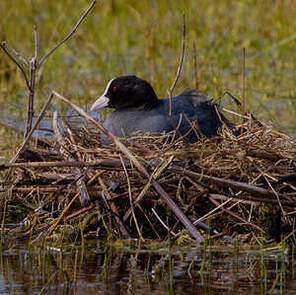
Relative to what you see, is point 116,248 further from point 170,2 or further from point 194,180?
point 170,2

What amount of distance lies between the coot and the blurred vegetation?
1.23 metres

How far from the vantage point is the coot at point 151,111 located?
17.4 feet

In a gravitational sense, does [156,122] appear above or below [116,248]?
above

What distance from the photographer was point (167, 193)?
4.51 metres

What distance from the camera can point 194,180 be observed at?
4402 millimetres

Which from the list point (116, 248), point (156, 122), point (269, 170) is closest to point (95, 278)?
point (116, 248)

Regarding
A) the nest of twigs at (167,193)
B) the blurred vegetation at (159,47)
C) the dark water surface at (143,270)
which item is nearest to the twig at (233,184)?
the nest of twigs at (167,193)

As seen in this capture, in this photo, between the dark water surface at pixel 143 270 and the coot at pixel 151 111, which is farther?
the coot at pixel 151 111

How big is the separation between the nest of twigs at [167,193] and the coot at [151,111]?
1.56ft

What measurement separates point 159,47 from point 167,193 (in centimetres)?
500

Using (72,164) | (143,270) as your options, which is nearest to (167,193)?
(72,164)

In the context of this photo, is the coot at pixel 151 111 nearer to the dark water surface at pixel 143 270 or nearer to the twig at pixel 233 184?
the twig at pixel 233 184

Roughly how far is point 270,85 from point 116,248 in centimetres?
463

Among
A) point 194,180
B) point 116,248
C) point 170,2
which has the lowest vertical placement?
point 116,248
